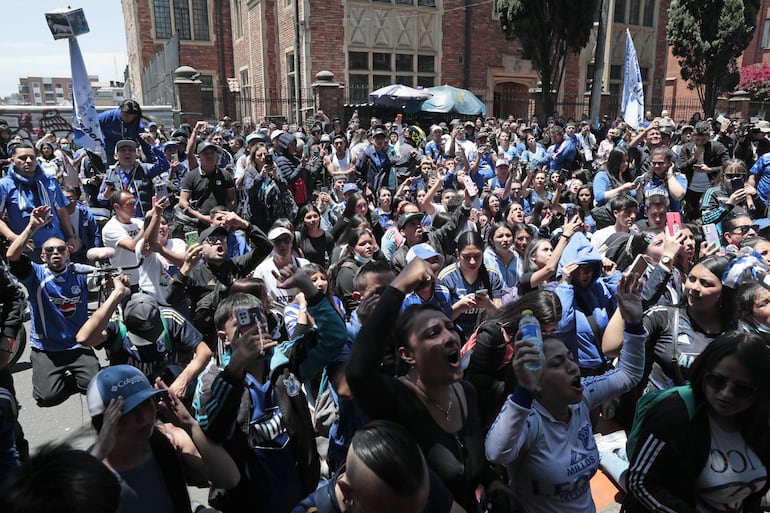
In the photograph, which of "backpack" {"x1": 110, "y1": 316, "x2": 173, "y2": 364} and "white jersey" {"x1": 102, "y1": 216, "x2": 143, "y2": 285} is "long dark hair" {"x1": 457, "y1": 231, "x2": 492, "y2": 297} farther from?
"white jersey" {"x1": 102, "y1": 216, "x2": 143, "y2": 285}

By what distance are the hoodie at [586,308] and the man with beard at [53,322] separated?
12.2 ft

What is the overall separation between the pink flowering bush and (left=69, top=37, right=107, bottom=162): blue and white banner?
30.8 meters

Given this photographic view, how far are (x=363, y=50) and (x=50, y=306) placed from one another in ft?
69.7

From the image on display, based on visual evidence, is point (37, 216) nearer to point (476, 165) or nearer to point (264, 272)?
point (264, 272)

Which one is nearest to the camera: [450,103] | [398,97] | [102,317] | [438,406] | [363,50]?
[438,406]

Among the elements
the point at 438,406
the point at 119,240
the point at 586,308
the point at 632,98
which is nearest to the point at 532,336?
the point at 438,406

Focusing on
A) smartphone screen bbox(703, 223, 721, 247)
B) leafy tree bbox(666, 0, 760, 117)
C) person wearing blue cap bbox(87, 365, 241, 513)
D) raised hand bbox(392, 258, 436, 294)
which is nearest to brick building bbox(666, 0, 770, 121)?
leafy tree bbox(666, 0, 760, 117)

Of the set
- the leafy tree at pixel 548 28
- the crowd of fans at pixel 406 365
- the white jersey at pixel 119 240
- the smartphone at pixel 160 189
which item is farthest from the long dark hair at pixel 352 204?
the leafy tree at pixel 548 28

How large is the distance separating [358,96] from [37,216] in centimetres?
2064

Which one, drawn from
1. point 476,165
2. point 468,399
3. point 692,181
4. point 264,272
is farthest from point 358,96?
point 468,399

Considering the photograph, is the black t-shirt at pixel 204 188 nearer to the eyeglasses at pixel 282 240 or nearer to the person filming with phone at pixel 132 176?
the person filming with phone at pixel 132 176

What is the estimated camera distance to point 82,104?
771 centimetres

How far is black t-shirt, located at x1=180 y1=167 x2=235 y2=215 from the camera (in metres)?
6.91

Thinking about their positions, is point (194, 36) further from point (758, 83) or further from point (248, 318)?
point (248, 318)
